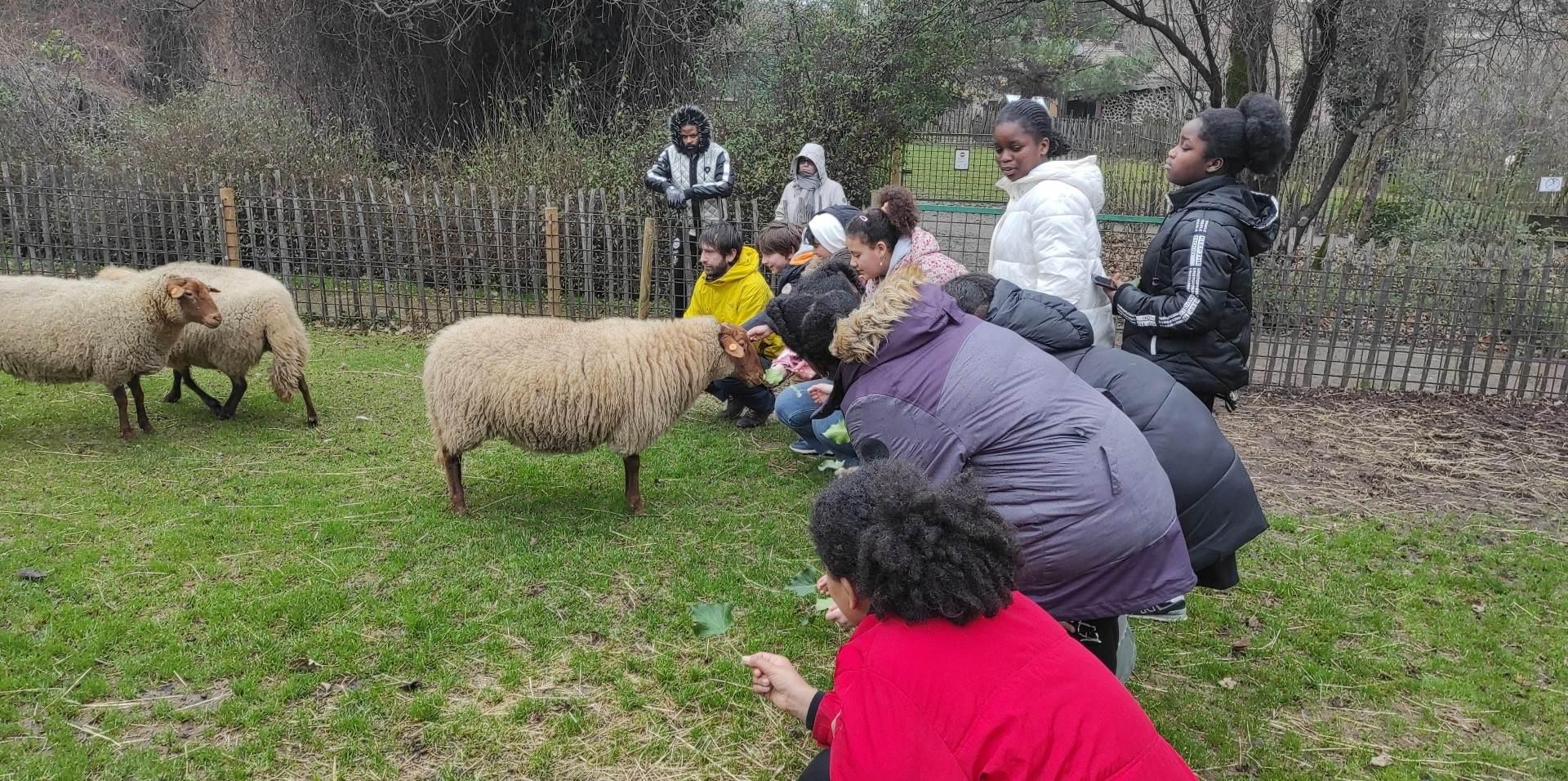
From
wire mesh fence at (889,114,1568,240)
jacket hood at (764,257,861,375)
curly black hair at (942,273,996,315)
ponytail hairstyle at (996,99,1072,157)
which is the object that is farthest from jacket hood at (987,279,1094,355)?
wire mesh fence at (889,114,1568,240)

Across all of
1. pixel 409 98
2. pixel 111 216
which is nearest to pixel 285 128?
pixel 409 98

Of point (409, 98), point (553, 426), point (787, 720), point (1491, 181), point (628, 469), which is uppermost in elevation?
point (409, 98)

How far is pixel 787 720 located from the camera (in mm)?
3605

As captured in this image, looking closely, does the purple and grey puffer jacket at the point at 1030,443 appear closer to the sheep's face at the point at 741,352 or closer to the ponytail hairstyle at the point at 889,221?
the ponytail hairstyle at the point at 889,221

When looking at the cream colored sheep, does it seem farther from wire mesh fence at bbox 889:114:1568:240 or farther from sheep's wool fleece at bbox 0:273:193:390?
wire mesh fence at bbox 889:114:1568:240

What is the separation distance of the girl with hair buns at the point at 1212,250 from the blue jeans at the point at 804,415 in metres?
2.39

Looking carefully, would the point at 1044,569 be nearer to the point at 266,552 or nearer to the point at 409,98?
the point at 266,552

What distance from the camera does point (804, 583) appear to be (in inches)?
164

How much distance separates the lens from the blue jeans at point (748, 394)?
24.1 feet

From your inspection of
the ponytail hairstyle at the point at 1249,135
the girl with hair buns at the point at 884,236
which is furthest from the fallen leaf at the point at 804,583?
the ponytail hairstyle at the point at 1249,135

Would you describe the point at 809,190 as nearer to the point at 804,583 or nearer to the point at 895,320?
the point at 804,583

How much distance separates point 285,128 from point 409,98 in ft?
7.97

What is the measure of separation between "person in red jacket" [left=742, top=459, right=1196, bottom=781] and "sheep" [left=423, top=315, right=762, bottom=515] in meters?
3.32

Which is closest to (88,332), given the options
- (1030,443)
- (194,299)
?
(194,299)
